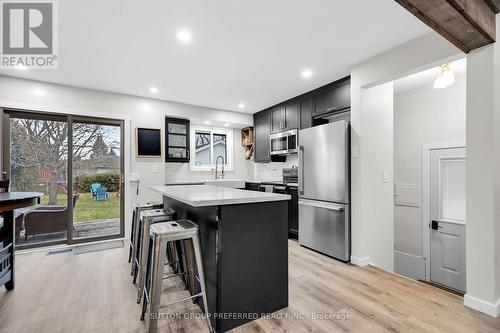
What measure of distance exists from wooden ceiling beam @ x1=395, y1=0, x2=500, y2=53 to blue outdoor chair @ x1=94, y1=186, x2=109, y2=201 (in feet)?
14.5

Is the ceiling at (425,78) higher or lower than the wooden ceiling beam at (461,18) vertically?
higher

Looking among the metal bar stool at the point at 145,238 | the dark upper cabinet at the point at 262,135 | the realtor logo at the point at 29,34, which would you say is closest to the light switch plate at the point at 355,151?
the dark upper cabinet at the point at 262,135

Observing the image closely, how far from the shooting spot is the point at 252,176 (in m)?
5.78

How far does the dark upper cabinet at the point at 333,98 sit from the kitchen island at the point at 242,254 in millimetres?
2029

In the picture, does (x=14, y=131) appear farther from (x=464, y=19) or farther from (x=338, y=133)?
(x=464, y=19)

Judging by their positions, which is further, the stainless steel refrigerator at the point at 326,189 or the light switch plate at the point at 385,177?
the light switch plate at the point at 385,177

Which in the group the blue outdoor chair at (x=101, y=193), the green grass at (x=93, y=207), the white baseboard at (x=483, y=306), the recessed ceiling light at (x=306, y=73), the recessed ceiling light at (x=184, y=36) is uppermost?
the recessed ceiling light at (x=184, y=36)

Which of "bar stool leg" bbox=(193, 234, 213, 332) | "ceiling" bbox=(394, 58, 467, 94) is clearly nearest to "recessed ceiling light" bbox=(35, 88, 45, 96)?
"bar stool leg" bbox=(193, 234, 213, 332)

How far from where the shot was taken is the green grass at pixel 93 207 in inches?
146

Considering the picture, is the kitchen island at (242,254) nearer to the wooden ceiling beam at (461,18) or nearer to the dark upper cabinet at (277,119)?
the wooden ceiling beam at (461,18)

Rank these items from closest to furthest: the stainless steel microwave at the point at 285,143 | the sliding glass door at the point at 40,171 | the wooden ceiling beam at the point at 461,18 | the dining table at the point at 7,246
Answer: the wooden ceiling beam at the point at 461,18, the dining table at the point at 7,246, the sliding glass door at the point at 40,171, the stainless steel microwave at the point at 285,143

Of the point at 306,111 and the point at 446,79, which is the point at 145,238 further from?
the point at 446,79

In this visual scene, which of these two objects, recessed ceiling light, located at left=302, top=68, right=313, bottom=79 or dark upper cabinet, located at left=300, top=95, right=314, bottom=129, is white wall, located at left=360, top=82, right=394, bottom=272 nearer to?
recessed ceiling light, located at left=302, top=68, right=313, bottom=79

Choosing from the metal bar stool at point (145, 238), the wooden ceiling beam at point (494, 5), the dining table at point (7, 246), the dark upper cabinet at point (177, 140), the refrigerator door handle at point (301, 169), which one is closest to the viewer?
the wooden ceiling beam at point (494, 5)
